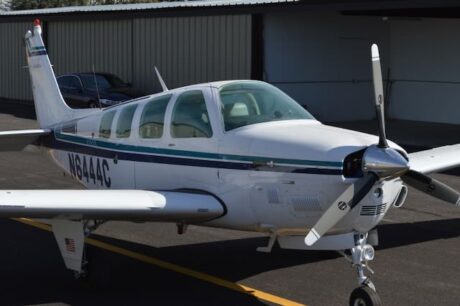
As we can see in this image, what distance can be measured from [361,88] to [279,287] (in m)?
19.3

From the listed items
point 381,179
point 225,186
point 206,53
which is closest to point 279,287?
point 225,186

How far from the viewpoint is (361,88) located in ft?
83.7

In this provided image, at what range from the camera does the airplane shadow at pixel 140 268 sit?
22.0 ft

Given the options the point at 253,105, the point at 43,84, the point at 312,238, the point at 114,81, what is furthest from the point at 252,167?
the point at 114,81

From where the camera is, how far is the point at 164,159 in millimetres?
7336

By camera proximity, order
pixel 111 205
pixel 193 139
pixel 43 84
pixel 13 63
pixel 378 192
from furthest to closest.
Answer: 1. pixel 13 63
2. pixel 43 84
3. pixel 193 139
4. pixel 111 205
5. pixel 378 192

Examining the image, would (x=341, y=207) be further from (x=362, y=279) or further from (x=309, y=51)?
(x=309, y=51)

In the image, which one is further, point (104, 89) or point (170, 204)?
point (104, 89)

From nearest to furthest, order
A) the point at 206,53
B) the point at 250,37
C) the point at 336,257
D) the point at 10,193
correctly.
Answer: the point at 10,193 → the point at 336,257 → the point at 250,37 → the point at 206,53

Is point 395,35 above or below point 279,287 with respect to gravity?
above

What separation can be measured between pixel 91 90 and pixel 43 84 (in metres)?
14.3

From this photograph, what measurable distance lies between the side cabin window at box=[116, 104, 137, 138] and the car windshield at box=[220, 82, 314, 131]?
1.36 m

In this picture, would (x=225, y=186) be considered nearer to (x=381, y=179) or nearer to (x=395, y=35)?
(x=381, y=179)

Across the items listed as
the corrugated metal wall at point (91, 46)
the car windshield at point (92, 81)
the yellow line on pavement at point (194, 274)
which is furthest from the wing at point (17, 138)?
the corrugated metal wall at point (91, 46)
